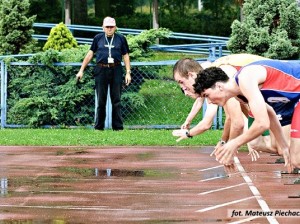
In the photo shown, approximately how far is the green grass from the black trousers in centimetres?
28

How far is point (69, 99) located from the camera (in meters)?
20.1

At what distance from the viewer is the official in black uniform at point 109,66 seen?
62.0 ft

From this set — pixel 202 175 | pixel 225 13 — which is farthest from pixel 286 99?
pixel 225 13

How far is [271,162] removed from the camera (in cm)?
1473

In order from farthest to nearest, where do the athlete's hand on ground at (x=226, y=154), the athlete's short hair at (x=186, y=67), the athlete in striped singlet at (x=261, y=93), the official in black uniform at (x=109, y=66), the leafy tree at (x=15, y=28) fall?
the leafy tree at (x=15, y=28)
the official in black uniform at (x=109, y=66)
the athlete's short hair at (x=186, y=67)
the athlete in striped singlet at (x=261, y=93)
the athlete's hand on ground at (x=226, y=154)

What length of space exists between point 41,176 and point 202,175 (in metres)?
2.03

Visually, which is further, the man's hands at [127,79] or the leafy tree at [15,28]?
the leafy tree at [15,28]

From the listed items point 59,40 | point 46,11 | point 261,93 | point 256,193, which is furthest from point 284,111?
point 46,11

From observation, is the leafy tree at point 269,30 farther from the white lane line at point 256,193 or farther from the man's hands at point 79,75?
the white lane line at point 256,193

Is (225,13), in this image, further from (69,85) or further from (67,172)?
(67,172)

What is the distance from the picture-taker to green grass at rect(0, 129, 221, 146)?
1734 centimetres

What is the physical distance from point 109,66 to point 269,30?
3.10 meters

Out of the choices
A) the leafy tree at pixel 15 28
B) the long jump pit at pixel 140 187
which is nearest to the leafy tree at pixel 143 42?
the leafy tree at pixel 15 28

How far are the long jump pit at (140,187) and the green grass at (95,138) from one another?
0.67 meters
